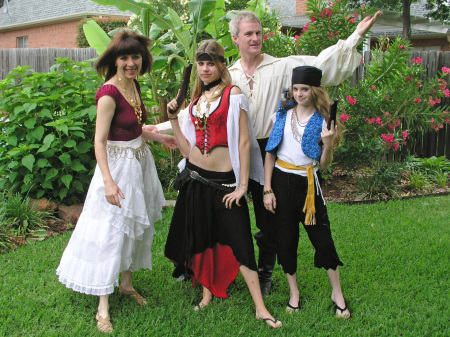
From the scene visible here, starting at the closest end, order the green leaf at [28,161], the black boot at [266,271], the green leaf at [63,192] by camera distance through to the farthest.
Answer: the black boot at [266,271], the green leaf at [28,161], the green leaf at [63,192]

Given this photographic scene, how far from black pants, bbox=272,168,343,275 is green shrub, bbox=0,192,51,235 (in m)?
3.03

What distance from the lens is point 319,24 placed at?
6234 mm

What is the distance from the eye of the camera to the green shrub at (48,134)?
195 inches

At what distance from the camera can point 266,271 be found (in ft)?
12.3

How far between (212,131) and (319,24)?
381 cm

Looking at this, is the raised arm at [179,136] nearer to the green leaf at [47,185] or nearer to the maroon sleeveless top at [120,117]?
the maroon sleeveless top at [120,117]

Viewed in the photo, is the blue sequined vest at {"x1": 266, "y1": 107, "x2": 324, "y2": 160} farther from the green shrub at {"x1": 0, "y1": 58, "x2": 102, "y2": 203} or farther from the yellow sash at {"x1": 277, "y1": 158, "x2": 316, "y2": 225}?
the green shrub at {"x1": 0, "y1": 58, "x2": 102, "y2": 203}

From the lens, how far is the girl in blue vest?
3104mm

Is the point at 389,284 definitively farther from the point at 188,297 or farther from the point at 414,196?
the point at 414,196

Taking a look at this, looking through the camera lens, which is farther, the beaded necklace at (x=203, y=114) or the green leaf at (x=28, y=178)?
the green leaf at (x=28, y=178)

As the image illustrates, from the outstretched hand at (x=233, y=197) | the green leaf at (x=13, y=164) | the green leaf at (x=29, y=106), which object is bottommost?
the green leaf at (x=13, y=164)

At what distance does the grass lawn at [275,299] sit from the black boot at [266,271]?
0.28ft

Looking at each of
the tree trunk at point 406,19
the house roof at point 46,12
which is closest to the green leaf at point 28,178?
the tree trunk at point 406,19

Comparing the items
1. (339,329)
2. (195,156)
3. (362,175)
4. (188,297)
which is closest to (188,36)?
(362,175)
